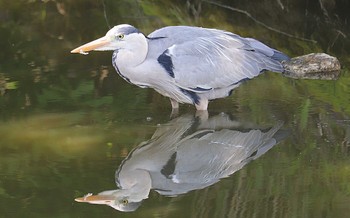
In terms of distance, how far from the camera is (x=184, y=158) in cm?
638

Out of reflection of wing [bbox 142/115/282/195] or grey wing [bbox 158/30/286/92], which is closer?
reflection of wing [bbox 142/115/282/195]

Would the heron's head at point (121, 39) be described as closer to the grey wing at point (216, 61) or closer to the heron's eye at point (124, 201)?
the grey wing at point (216, 61)

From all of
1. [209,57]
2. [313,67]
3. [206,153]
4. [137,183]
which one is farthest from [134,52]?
[313,67]

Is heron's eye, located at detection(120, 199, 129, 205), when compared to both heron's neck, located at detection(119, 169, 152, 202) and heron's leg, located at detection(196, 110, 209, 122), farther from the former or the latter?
heron's leg, located at detection(196, 110, 209, 122)

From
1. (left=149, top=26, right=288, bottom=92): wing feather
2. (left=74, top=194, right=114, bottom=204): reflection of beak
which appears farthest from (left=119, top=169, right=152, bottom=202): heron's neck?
(left=149, top=26, right=288, bottom=92): wing feather

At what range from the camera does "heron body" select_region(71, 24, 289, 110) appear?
7.05m

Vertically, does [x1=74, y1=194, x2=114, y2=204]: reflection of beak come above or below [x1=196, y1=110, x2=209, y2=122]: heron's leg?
above

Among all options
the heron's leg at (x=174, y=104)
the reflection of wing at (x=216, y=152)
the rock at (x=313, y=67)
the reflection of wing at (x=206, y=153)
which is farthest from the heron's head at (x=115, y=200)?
the rock at (x=313, y=67)

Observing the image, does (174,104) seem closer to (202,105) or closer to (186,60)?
(202,105)

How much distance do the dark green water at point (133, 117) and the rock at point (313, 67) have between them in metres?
0.15

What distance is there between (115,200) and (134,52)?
1855 mm

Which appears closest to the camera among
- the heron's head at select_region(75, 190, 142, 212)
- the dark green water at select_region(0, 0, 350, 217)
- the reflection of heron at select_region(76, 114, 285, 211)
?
the heron's head at select_region(75, 190, 142, 212)

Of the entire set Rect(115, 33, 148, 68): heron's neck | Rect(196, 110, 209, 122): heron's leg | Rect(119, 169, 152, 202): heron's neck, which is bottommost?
Rect(196, 110, 209, 122): heron's leg

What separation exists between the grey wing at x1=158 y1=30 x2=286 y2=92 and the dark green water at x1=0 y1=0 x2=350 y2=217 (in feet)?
0.95
